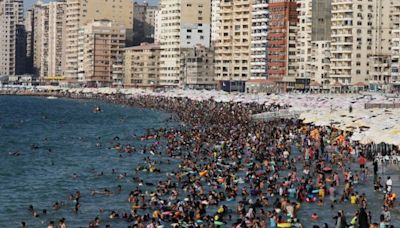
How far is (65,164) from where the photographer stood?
67.0 m

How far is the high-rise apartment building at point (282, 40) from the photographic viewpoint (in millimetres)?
170000

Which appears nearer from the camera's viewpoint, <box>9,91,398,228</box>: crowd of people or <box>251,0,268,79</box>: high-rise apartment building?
<box>9,91,398,228</box>: crowd of people

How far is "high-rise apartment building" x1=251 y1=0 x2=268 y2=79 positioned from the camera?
573ft

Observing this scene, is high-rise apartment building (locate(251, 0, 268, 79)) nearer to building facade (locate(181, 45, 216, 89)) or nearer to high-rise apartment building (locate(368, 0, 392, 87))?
building facade (locate(181, 45, 216, 89))

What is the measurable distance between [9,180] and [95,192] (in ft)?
34.2

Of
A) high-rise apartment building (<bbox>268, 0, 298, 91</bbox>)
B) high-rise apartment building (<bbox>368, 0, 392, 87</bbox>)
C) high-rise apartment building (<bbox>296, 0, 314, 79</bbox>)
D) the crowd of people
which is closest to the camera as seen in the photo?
the crowd of people

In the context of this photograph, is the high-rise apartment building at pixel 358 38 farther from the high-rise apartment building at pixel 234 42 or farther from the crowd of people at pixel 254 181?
the crowd of people at pixel 254 181

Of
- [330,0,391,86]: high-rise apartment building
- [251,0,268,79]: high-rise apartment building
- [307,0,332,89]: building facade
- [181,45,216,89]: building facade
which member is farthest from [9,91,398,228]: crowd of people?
[181,45,216,89]: building facade

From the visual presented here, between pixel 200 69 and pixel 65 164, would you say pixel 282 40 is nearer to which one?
pixel 200 69

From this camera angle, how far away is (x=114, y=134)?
9819cm

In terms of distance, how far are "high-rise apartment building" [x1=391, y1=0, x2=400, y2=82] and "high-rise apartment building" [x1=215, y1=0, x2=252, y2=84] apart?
1582 inches

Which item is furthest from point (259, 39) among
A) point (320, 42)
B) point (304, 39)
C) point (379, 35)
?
point (379, 35)

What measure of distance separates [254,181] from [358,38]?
102190 mm

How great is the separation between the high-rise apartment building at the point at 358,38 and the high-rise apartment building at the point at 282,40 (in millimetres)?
19277
